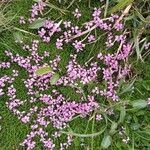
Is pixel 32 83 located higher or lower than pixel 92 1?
lower

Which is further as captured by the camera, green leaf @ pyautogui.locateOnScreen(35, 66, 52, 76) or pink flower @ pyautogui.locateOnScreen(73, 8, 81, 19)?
pink flower @ pyautogui.locateOnScreen(73, 8, 81, 19)

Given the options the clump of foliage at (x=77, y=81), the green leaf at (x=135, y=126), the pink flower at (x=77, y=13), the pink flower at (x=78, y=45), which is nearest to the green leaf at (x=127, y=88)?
the clump of foliage at (x=77, y=81)

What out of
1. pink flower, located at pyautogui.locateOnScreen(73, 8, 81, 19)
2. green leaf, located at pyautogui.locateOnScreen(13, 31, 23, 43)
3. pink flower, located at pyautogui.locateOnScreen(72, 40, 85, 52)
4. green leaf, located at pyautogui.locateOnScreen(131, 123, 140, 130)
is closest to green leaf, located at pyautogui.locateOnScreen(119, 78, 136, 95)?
green leaf, located at pyautogui.locateOnScreen(131, 123, 140, 130)

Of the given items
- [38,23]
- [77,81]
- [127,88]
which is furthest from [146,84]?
[38,23]

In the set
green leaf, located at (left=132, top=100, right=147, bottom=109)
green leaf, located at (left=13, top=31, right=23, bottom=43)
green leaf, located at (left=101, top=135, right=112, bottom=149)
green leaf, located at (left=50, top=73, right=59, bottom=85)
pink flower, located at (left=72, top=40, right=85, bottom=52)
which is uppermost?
green leaf, located at (left=13, top=31, right=23, bottom=43)

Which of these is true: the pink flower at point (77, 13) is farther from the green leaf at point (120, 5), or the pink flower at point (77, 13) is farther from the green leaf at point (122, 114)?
the green leaf at point (122, 114)

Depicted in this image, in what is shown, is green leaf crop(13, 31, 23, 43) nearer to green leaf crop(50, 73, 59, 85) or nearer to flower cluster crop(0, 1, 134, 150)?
flower cluster crop(0, 1, 134, 150)

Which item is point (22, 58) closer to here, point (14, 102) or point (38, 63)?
point (38, 63)

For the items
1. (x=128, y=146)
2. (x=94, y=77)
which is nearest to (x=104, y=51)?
(x=94, y=77)
